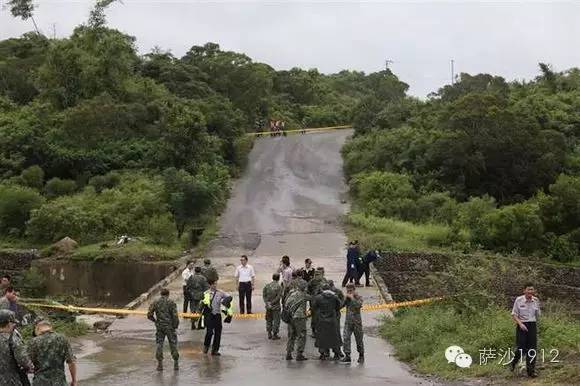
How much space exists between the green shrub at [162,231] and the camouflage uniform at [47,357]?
2322 centimetres

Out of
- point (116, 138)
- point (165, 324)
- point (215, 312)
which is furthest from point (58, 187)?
point (165, 324)

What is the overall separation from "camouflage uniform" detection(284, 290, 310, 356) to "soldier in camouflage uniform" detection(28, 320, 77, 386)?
6.16 m

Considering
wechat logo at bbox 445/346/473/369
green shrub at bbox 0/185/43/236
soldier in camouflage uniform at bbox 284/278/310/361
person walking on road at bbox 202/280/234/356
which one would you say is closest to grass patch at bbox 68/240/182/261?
green shrub at bbox 0/185/43/236

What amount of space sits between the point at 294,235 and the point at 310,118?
38026 mm

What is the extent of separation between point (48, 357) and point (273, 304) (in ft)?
26.6

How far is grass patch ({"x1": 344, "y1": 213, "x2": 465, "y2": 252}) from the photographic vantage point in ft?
105

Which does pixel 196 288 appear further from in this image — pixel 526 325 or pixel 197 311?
pixel 526 325

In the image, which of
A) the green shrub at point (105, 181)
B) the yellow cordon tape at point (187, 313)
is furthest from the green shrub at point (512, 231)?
the green shrub at point (105, 181)

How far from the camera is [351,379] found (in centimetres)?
1338

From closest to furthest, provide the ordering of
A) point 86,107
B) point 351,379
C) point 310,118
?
point 351,379 → point 86,107 → point 310,118

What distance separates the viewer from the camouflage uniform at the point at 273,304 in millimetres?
16873

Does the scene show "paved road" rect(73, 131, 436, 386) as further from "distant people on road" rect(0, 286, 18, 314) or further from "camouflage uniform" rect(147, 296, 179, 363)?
"distant people on road" rect(0, 286, 18, 314)

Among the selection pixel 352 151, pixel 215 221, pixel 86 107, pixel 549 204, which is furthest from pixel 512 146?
pixel 86 107

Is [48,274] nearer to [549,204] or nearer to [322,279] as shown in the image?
[322,279]
